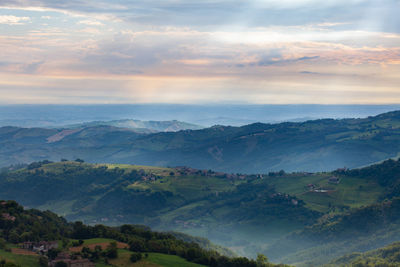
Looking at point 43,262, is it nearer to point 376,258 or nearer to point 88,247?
point 88,247

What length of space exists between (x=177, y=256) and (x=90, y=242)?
18368 mm

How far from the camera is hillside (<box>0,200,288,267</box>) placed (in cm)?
7681

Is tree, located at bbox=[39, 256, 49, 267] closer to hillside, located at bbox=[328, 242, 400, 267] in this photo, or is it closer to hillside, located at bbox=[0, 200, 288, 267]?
hillside, located at bbox=[0, 200, 288, 267]

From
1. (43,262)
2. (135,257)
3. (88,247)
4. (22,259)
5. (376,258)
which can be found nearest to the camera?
(22,259)

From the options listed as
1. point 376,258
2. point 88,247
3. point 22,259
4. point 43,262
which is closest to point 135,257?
point 88,247

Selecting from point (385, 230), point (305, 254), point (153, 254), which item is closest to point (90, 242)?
point (153, 254)

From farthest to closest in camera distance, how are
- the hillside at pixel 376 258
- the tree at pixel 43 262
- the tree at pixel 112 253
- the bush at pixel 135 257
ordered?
the hillside at pixel 376 258 < the tree at pixel 112 253 < the bush at pixel 135 257 < the tree at pixel 43 262

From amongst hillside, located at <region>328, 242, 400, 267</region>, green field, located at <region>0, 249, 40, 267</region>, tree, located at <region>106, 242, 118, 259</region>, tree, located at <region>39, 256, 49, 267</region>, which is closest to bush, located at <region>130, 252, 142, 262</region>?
tree, located at <region>106, 242, 118, 259</region>

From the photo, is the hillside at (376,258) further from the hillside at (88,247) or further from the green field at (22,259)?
the green field at (22,259)

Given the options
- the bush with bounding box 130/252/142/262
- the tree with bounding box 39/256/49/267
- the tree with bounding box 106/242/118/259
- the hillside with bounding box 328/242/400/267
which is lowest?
the hillside with bounding box 328/242/400/267

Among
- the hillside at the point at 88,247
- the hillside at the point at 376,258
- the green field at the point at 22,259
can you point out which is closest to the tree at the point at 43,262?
the hillside at the point at 88,247

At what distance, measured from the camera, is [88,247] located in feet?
269

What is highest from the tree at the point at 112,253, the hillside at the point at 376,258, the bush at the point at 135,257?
the tree at the point at 112,253

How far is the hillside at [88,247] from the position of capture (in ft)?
252
